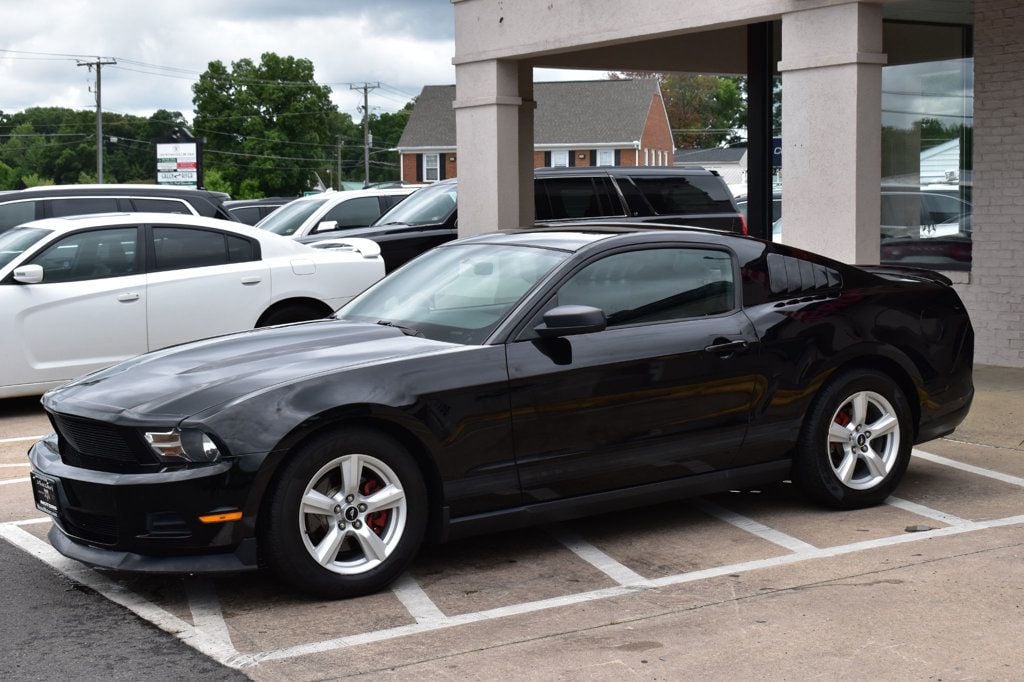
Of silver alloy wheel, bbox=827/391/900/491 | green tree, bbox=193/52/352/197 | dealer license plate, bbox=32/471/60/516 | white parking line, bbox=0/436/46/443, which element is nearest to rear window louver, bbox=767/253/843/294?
silver alloy wheel, bbox=827/391/900/491

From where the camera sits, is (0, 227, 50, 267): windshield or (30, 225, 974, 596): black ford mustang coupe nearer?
(30, 225, 974, 596): black ford mustang coupe

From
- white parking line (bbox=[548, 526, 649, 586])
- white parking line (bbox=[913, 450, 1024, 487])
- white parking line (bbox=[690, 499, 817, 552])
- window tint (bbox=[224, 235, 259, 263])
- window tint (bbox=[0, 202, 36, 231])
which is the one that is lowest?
white parking line (bbox=[548, 526, 649, 586])

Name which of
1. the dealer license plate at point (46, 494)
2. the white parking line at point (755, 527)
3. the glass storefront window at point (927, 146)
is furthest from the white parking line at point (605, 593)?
the glass storefront window at point (927, 146)

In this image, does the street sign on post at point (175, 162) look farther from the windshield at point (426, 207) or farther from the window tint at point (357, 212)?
the windshield at point (426, 207)

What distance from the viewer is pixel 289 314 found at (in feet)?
37.9

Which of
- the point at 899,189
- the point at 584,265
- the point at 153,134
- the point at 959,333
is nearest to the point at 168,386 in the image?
the point at 584,265

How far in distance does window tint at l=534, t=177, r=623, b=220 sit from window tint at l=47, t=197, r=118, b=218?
481 centimetres

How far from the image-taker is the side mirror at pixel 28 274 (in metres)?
10.3

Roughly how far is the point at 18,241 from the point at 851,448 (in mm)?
7093

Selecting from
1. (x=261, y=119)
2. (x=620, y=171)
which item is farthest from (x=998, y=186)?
(x=261, y=119)

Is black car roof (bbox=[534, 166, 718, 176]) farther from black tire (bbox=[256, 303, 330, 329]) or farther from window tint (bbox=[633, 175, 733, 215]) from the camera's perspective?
black tire (bbox=[256, 303, 330, 329])

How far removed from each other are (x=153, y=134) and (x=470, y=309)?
376 feet

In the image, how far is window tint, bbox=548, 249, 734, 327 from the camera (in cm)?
642

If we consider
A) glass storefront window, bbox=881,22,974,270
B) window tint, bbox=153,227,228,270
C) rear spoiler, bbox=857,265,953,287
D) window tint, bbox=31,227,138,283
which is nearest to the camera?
rear spoiler, bbox=857,265,953,287
